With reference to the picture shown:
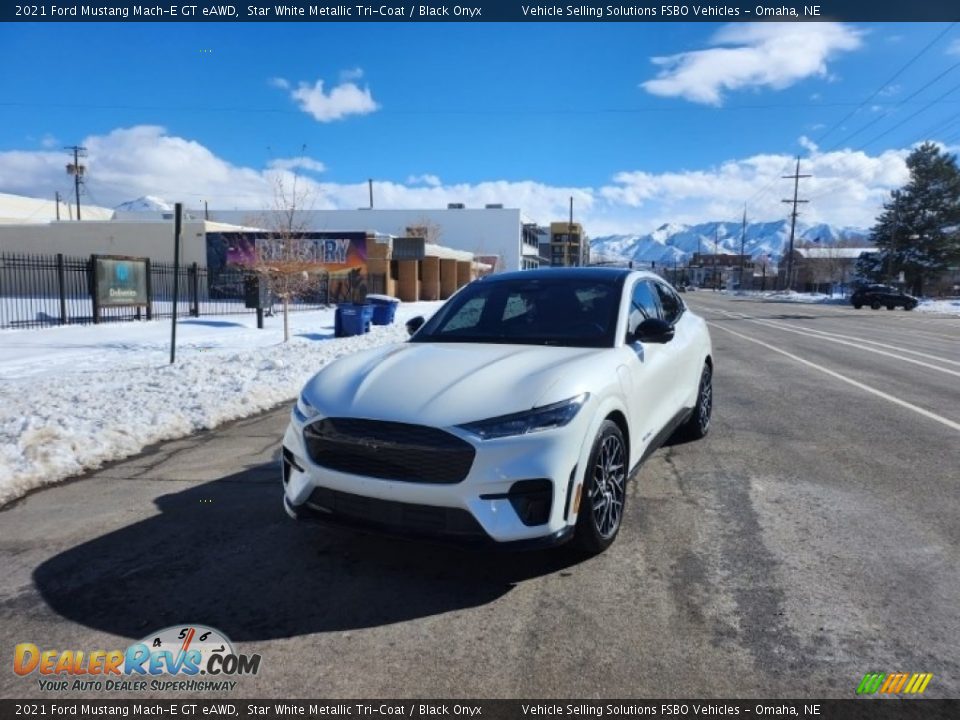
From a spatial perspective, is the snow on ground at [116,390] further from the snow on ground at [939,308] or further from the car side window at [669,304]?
the snow on ground at [939,308]

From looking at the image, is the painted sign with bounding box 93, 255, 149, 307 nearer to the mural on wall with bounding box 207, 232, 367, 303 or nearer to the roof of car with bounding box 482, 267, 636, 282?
the mural on wall with bounding box 207, 232, 367, 303

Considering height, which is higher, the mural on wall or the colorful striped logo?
the mural on wall

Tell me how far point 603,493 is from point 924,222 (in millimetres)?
Answer: 65915

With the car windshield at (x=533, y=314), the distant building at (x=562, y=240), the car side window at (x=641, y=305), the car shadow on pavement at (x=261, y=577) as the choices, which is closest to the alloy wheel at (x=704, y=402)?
the car side window at (x=641, y=305)

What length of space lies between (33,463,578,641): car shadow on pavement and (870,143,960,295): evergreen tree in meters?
62.3

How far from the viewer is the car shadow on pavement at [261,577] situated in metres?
2.99

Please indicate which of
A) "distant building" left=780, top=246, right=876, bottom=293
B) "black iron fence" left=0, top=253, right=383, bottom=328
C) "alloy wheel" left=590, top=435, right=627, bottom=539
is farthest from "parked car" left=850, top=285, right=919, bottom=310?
"alloy wheel" left=590, top=435, right=627, bottom=539

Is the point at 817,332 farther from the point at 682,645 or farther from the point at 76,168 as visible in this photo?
the point at 76,168

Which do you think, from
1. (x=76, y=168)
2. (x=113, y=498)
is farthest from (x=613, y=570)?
(x=76, y=168)

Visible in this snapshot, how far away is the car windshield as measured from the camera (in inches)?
171

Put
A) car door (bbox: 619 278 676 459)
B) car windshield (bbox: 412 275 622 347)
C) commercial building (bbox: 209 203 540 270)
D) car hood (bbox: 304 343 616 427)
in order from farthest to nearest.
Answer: commercial building (bbox: 209 203 540 270), car windshield (bbox: 412 275 622 347), car door (bbox: 619 278 676 459), car hood (bbox: 304 343 616 427)

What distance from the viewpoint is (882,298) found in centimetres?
4288

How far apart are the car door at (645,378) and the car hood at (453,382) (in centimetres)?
28

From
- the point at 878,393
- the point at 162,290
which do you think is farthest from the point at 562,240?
the point at 878,393
